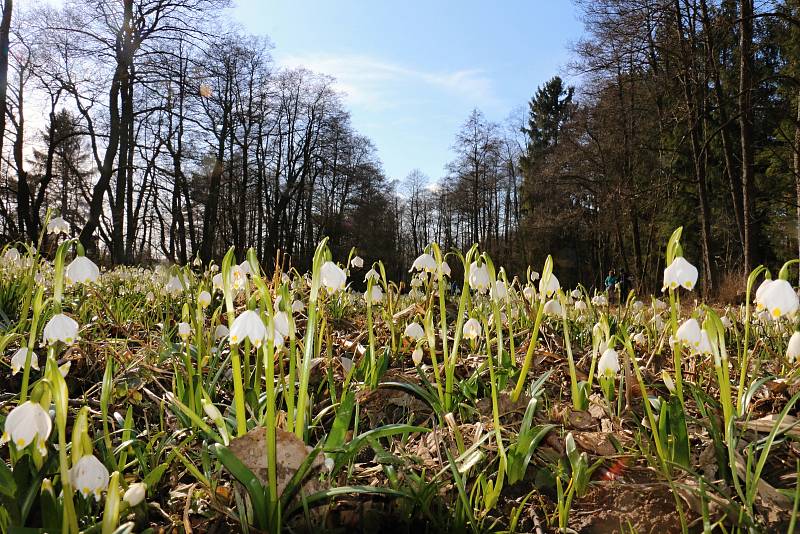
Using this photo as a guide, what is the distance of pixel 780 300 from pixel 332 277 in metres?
1.27

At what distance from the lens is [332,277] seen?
1.62 meters

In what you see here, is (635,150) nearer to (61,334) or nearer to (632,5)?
(632,5)

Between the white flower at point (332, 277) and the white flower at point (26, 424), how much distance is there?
74 centimetres

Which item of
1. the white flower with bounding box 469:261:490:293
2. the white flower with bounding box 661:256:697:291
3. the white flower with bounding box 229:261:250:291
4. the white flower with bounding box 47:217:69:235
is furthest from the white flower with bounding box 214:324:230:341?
the white flower with bounding box 661:256:697:291

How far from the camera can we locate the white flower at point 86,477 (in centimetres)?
117

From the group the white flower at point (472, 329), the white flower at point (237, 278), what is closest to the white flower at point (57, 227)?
the white flower at point (237, 278)

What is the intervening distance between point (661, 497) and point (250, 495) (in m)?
1.09

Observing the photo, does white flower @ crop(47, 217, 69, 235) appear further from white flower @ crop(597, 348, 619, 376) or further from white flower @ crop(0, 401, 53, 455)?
white flower @ crop(597, 348, 619, 376)

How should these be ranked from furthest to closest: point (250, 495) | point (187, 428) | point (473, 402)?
point (473, 402)
point (187, 428)
point (250, 495)

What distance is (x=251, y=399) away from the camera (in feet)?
6.58

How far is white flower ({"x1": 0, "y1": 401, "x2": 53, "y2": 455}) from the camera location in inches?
44.0

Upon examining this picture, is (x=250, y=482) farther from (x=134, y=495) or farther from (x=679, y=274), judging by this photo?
(x=679, y=274)

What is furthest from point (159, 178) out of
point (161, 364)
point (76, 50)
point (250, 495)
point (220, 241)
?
point (250, 495)

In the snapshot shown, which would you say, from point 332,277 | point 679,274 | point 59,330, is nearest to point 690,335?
point 679,274
